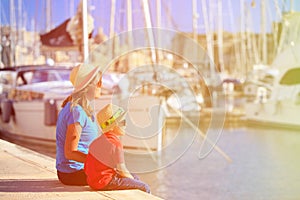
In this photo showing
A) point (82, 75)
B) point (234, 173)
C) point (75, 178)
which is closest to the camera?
point (82, 75)

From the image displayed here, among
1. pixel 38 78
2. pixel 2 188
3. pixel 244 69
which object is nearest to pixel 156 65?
pixel 38 78

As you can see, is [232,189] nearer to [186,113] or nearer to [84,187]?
[84,187]

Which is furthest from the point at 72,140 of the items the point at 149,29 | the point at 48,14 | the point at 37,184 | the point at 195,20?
the point at 195,20

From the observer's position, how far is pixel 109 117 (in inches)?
178

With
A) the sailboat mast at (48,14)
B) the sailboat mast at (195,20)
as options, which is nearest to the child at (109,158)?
the sailboat mast at (48,14)

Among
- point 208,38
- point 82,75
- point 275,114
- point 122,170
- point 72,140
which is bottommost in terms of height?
point 275,114

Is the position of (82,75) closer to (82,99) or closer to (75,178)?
(82,99)

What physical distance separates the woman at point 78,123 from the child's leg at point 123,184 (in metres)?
0.28

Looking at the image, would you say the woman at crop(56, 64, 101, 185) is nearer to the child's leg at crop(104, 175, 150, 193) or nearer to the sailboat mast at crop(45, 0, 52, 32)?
the child's leg at crop(104, 175, 150, 193)

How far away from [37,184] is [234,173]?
7.27m

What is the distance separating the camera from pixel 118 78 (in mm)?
15969

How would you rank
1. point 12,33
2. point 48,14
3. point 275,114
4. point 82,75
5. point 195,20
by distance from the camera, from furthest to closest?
point 195,20 → point 275,114 → point 12,33 → point 48,14 → point 82,75

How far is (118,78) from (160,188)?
6.67m

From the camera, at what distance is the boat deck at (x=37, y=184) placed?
A: 4.57 metres
